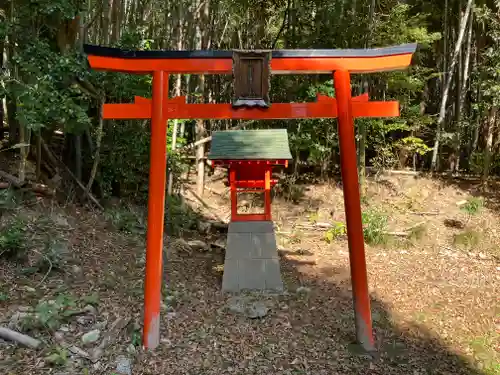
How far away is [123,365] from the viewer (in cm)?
384

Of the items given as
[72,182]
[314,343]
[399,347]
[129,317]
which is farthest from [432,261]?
[72,182]

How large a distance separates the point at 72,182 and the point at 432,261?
7.72 m

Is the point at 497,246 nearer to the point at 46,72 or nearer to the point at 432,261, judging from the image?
the point at 432,261

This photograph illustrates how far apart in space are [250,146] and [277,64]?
246cm

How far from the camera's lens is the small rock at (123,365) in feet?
12.4

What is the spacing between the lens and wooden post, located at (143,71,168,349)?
4.34m

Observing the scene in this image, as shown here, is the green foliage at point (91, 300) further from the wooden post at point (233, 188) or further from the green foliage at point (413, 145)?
the green foliage at point (413, 145)

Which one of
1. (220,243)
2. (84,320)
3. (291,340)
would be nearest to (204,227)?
(220,243)

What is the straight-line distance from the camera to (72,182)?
8266mm

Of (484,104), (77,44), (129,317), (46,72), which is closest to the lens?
(129,317)

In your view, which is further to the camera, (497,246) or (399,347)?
(497,246)

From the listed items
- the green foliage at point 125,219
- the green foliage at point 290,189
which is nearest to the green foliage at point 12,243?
the green foliage at point 125,219

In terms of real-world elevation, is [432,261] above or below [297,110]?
below

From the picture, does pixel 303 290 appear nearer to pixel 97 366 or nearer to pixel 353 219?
pixel 353 219
